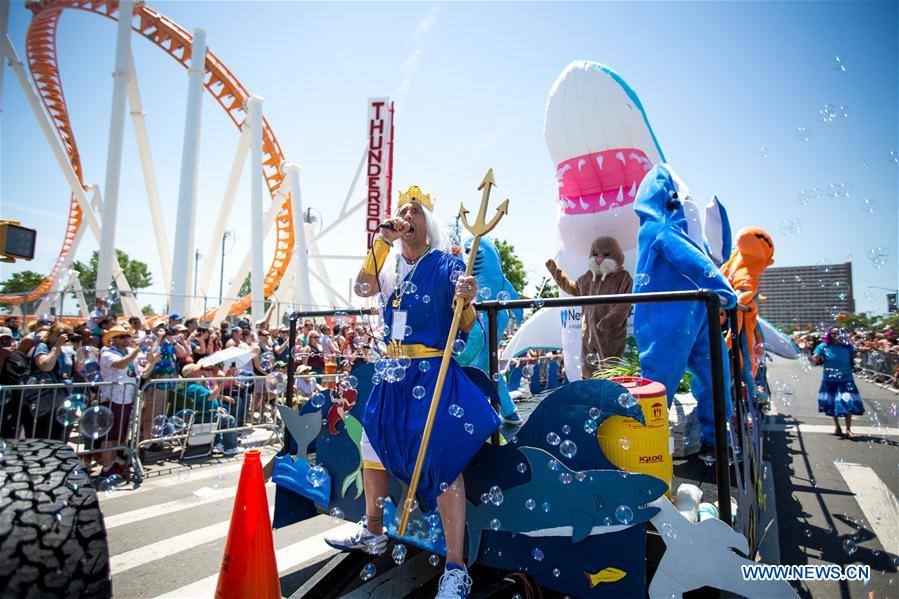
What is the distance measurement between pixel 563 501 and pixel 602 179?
15.0 ft

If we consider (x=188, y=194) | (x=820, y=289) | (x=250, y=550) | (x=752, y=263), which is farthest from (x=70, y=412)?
(x=188, y=194)

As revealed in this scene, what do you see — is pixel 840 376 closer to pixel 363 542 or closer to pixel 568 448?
pixel 568 448

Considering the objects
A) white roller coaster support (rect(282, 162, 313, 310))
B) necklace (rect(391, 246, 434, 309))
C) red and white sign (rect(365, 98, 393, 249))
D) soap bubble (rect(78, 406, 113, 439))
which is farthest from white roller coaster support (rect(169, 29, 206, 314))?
necklace (rect(391, 246, 434, 309))

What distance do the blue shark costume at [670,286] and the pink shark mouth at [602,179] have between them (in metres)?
1.90

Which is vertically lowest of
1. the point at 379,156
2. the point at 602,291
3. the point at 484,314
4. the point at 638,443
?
the point at 638,443

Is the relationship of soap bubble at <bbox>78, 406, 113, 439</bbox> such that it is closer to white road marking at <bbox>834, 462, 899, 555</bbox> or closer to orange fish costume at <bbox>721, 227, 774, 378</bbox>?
white road marking at <bbox>834, 462, 899, 555</bbox>

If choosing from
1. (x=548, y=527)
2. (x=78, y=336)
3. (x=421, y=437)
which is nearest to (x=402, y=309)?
(x=421, y=437)

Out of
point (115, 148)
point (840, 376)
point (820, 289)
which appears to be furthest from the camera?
point (115, 148)

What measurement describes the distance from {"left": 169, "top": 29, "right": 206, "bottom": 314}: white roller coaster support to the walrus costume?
962 cm

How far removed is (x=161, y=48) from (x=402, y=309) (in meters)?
19.5

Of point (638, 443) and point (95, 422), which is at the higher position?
point (638, 443)

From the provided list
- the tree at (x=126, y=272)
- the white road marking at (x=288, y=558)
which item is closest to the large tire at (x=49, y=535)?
the white road marking at (x=288, y=558)

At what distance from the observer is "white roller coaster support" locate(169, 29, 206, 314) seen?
39.5ft

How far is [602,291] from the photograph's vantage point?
547 centimetres
